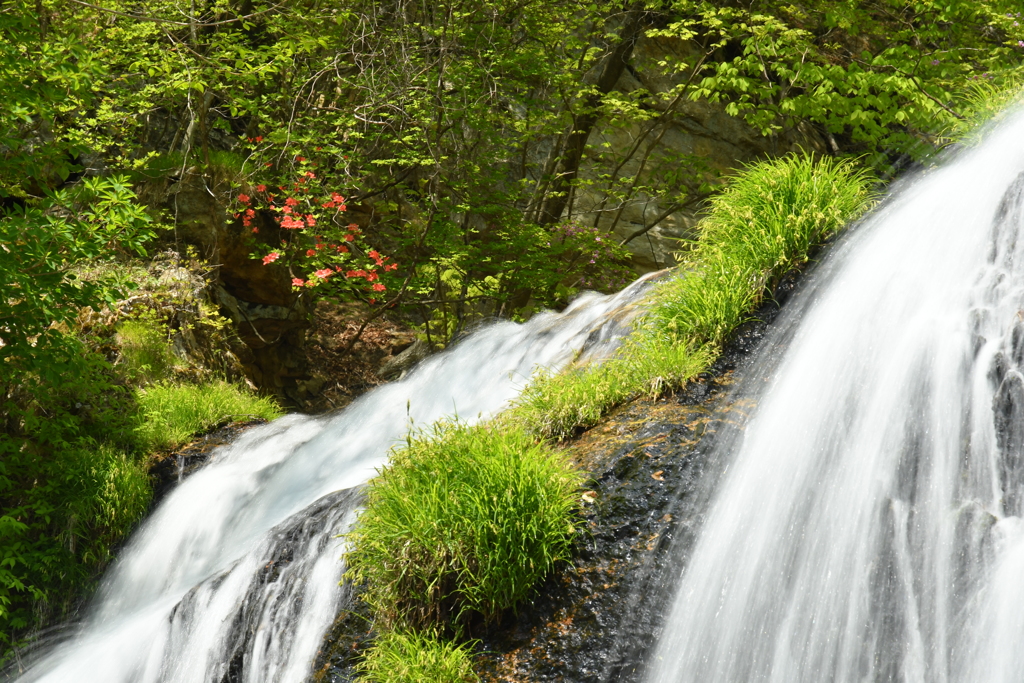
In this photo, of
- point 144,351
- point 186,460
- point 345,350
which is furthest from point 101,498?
point 345,350

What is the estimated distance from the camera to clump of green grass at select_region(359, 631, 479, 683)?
9.89 ft

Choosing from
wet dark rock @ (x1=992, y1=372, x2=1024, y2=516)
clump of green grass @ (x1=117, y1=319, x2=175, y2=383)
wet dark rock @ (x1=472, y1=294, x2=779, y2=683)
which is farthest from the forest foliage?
wet dark rock @ (x1=472, y1=294, x2=779, y2=683)

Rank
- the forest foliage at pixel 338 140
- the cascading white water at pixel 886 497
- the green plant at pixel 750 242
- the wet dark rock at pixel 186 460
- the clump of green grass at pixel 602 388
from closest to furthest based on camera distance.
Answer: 1. the cascading white water at pixel 886 497
2. the clump of green grass at pixel 602 388
3. the green plant at pixel 750 242
4. the forest foliage at pixel 338 140
5. the wet dark rock at pixel 186 460

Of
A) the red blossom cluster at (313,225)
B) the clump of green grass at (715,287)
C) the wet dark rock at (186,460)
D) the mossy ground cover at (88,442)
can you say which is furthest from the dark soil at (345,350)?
the clump of green grass at (715,287)

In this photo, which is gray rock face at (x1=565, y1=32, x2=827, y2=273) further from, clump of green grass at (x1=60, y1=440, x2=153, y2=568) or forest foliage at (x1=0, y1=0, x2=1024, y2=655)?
clump of green grass at (x1=60, y1=440, x2=153, y2=568)

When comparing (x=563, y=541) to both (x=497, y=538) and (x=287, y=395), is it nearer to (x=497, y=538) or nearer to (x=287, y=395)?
(x=497, y=538)

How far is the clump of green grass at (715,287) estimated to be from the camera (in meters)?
4.14

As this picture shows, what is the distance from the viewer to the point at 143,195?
798 centimetres

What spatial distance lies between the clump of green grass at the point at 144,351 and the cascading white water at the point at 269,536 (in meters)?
1.16

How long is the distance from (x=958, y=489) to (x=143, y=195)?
26.0 ft

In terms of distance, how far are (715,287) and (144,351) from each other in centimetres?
508

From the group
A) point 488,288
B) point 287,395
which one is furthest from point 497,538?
point 287,395

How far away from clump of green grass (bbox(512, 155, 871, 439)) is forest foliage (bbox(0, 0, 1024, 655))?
67cm

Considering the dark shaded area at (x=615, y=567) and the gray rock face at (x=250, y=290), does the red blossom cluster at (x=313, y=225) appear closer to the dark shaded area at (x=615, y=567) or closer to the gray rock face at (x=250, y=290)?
the gray rock face at (x=250, y=290)
